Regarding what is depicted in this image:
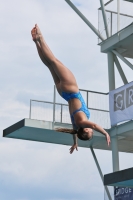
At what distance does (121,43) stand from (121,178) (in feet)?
19.3

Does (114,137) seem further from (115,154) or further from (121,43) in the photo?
(121,43)

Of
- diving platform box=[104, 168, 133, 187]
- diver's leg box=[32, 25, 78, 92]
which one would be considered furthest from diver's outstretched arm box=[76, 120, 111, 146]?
diving platform box=[104, 168, 133, 187]

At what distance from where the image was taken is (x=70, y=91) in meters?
13.3

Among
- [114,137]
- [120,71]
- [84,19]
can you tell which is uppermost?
[84,19]

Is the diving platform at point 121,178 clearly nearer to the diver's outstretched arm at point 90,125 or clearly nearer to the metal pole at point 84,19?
the metal pole at point 84,19

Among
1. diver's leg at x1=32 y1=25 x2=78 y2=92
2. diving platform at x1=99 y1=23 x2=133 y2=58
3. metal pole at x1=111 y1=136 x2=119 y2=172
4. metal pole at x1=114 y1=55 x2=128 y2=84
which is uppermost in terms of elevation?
diving platform at x1=99 y1=23 x2=133 y2=58

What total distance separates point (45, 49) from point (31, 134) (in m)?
13.0

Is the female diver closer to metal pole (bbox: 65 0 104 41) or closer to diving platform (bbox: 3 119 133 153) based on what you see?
diving platform (bbox: 3 119 133 153)

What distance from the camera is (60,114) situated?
25.5 meters

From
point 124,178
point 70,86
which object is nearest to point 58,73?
point 70,86

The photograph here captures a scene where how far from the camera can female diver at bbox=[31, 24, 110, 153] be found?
1295 centimetres

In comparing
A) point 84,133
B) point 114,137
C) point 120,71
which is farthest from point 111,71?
point 84,133

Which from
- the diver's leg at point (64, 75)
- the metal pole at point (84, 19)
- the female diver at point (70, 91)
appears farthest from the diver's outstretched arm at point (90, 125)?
the metal pole at point (84, 19)

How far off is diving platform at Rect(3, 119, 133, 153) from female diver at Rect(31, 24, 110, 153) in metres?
11.2
